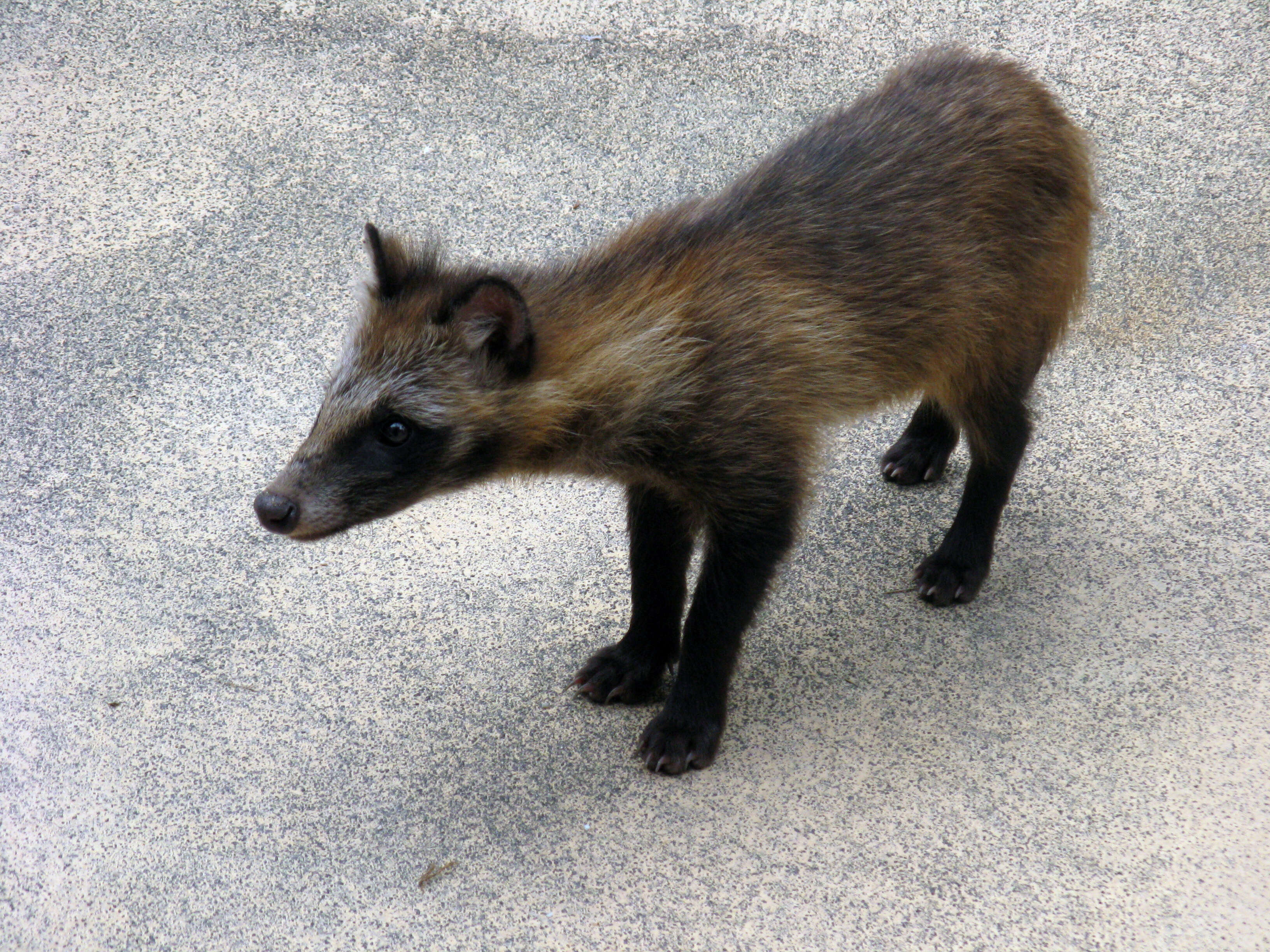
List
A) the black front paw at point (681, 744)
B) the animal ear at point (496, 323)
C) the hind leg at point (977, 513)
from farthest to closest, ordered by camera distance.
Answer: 1. the hind leg at point (977, 513)
2. the black front paw at point (681, 744)
3. the animal ear at point (496, 323)

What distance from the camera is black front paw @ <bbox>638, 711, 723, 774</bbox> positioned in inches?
138

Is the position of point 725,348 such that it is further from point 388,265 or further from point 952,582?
point 952,582

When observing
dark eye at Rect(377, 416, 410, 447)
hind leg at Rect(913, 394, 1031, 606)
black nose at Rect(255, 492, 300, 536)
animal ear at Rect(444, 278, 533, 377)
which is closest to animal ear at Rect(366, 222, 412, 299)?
animal ear at Rect(444, 278, 533, 377)

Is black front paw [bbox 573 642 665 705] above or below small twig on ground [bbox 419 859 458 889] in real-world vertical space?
above

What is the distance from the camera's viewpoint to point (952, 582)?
13.3ft

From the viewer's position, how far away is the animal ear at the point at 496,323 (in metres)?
2.96

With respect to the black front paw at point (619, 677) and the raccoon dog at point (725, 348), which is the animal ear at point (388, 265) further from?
the black front paw at point (619, 677)

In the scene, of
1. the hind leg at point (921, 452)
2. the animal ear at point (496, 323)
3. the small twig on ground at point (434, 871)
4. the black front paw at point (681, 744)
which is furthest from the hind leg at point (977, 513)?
the small twig on ground at point (434, 871)

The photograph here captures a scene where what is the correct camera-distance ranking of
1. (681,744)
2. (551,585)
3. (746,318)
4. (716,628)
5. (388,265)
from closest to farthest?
(388,265)
(746,318)
(716,628)
(681,744)
(551,585)

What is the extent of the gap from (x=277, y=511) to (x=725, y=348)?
1.32m

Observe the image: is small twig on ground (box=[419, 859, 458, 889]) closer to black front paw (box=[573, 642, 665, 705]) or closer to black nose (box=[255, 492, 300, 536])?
black front paw (box=[573, 642, 665, 705])

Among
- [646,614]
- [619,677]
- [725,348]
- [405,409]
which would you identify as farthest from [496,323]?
[619,677]

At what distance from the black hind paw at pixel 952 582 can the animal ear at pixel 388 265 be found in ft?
7.02

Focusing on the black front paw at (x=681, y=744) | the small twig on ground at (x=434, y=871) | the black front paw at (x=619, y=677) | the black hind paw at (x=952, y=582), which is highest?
the black hind paw at (x=952, y=582)
